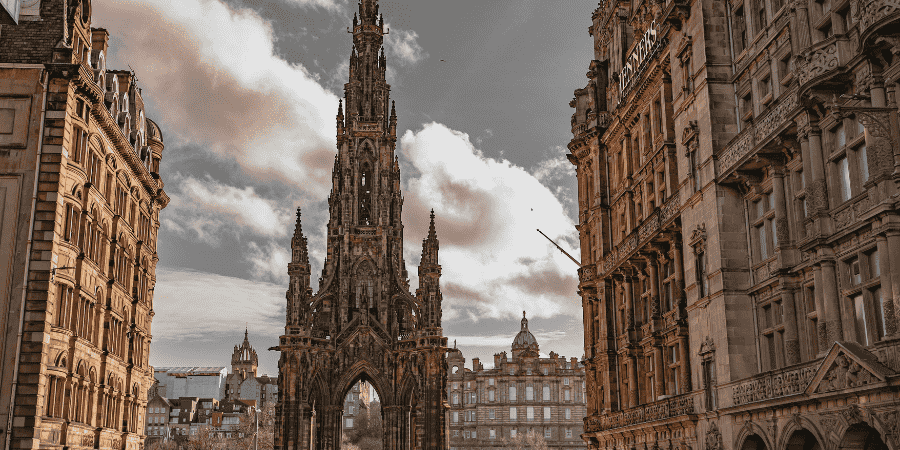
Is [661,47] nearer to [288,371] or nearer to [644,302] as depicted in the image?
[644,302]

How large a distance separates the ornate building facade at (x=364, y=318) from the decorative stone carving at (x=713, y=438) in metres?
50.6

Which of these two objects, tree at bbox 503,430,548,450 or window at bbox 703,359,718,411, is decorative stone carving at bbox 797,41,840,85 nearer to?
window at bbox 703,359,718,411

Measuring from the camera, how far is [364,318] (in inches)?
3189

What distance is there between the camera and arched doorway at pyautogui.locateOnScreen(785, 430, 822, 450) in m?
23.5

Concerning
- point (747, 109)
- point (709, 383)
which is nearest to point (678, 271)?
point (709, 383)

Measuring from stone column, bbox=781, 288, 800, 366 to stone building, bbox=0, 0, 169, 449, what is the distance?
25368 mm

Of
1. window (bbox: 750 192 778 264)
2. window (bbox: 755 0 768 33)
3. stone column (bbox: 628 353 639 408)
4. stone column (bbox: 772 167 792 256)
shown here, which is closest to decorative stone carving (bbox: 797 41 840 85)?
stone column (bbox: 772 167 792 256)

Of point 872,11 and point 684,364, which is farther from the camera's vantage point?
point 684,364

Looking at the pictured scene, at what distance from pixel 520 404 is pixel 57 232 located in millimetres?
124100

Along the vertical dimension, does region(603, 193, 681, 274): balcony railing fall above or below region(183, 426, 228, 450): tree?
above

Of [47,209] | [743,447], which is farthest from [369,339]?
[743,447]

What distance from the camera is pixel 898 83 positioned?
19406mm

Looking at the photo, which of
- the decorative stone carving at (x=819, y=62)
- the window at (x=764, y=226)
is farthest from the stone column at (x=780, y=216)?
the decorative stone carving at (x=819, y=62)

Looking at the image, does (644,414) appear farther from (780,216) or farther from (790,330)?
(780,216)
